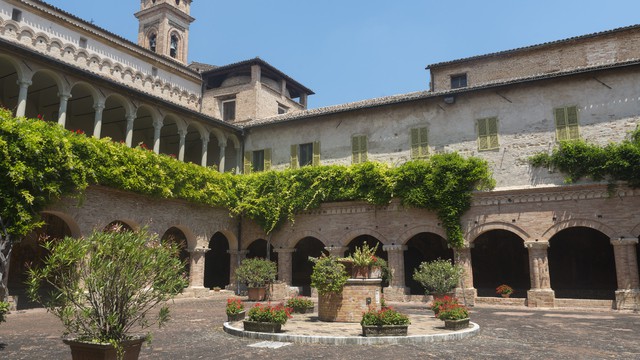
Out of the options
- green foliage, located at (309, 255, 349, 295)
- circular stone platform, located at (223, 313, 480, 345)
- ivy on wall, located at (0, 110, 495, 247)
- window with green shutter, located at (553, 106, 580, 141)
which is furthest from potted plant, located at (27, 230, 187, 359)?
window with green shutter, located at (553, 106, 580, 141)

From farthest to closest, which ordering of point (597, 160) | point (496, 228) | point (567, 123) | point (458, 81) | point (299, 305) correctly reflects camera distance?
point (458, 81) → point (496, 228) → point (567, 123) → point (597, 160) → point (299, 305)

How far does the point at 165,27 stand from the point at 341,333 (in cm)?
3504

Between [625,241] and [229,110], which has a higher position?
[229,110]

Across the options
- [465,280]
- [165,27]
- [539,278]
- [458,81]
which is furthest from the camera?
[165,27]

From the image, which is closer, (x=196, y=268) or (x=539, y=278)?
(x=539, y=278)

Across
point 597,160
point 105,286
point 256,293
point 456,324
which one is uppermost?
point 597,160

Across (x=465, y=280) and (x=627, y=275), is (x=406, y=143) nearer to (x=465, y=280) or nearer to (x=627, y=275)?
(x=465, y=280)

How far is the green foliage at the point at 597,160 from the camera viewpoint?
57.8 ft

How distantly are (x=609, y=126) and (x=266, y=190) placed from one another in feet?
47.4

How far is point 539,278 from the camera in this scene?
18.9 metres

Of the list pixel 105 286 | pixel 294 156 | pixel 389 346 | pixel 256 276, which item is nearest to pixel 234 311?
pixel 389 346

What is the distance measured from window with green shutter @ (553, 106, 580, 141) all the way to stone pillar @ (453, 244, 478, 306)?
18.1 feet

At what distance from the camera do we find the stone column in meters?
21.2

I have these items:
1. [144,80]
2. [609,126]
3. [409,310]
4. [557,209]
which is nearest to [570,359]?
[409,310]
